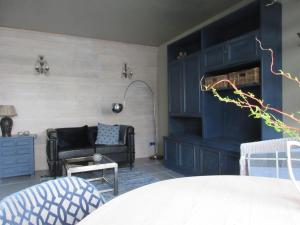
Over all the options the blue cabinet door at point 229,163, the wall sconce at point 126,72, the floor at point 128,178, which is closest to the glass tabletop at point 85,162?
the floor at point 128,178

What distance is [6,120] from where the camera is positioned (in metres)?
4.27

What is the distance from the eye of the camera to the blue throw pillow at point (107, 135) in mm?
4715

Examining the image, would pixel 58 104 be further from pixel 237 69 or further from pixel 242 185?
pixel 242 185

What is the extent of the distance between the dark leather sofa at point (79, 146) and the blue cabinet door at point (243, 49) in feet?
7.63

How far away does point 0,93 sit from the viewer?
4.53 m

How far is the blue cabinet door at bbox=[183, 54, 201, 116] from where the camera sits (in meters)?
3.96

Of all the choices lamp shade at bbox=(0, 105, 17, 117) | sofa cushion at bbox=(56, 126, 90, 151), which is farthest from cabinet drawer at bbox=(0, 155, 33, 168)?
lamp shade at bbox=(0, 105, 17, 117)

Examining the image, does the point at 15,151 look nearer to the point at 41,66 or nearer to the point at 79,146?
the point at 79,146

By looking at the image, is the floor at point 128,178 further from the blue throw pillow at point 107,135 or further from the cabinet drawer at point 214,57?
the cabinet drawer at point 214,57

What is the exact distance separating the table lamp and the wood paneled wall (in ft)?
1.11

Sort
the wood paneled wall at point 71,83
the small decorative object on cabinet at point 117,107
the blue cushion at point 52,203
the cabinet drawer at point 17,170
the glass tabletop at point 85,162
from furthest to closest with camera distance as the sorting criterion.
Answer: the small decorative object on cabinet at point 117,107 < the wood paneled wall at point 71,83 < the cabinet drawer at point 17,170 < the glass tabletop at point 85,162 < the blue cushion at point 52,203

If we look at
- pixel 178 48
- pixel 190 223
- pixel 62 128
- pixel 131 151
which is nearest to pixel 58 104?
pixel 62 128

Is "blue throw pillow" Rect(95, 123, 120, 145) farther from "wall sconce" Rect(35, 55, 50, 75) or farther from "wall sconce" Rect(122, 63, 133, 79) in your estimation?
"wall sconce" Rect(35, 55, 50, 75)

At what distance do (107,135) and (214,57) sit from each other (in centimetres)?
246
